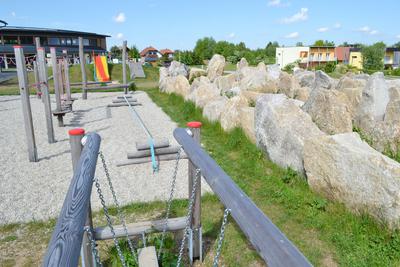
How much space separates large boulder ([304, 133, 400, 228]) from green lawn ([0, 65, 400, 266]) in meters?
0.13

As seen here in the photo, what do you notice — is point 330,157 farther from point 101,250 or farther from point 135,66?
point 135,66

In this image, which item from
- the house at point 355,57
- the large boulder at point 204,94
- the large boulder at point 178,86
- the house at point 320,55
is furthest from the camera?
the house at point 355,57

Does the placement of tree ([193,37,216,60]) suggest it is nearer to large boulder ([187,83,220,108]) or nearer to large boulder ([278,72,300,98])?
large boulder ([278,72,300,98])

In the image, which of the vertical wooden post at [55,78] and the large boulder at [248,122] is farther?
the vertical wooden post at [55,78]

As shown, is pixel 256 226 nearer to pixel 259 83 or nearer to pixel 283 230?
pixel 283 230

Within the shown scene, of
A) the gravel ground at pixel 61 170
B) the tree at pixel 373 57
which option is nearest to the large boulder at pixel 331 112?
the gravel ground at pixel 61 170

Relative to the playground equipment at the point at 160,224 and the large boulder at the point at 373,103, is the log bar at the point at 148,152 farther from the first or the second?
the large boulder at the point at 373,103

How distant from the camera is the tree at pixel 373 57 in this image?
161 ft

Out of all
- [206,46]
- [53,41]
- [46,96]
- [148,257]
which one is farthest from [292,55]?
[148,257]

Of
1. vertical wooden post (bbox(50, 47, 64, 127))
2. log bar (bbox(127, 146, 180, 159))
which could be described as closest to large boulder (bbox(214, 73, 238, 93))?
vertical wooden post (bbox(50, 47, 64, 127))

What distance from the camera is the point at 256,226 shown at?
1.27 meters

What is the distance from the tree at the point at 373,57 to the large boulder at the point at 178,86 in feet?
144

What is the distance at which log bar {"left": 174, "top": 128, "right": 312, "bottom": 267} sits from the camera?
1.08 meters

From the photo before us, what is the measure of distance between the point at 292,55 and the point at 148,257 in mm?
55594
